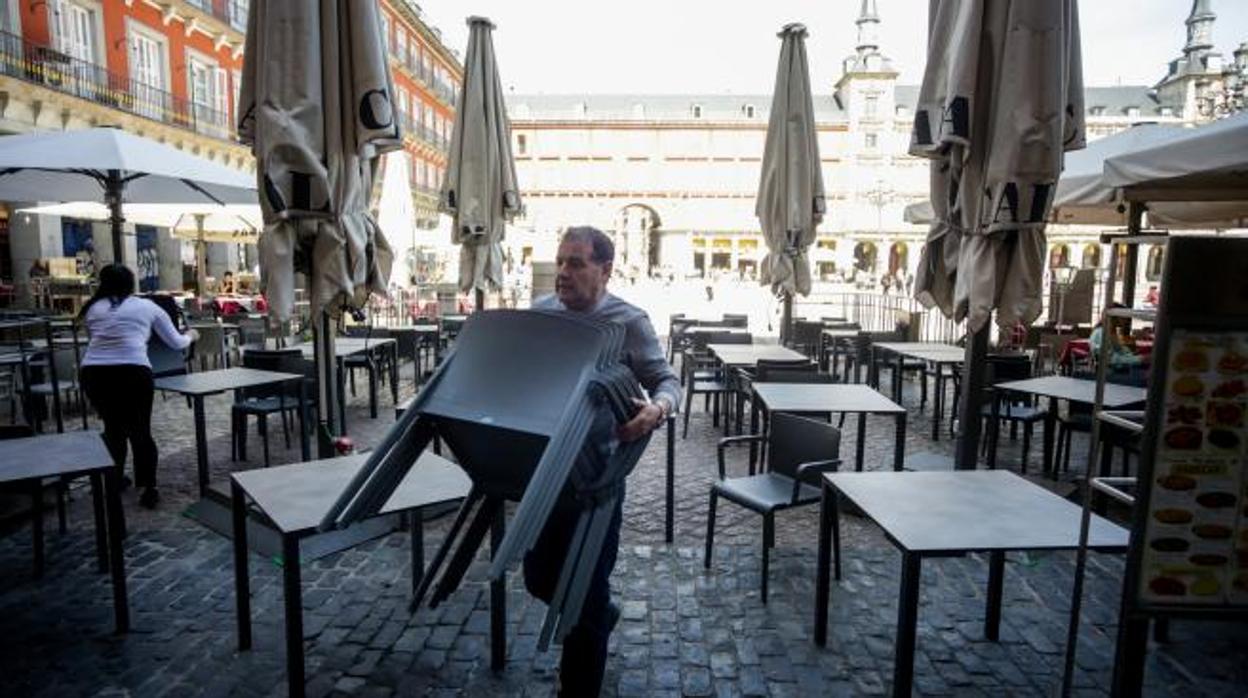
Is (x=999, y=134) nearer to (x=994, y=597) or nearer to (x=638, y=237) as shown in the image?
(x=994, y=597)

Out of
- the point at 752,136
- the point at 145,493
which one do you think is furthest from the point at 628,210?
the point at 145,493

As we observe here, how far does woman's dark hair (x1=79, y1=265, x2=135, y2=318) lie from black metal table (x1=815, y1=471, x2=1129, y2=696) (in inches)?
176

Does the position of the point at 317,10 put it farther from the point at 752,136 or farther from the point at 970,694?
the point at 752,136

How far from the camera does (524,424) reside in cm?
169

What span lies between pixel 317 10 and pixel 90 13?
18.3 m

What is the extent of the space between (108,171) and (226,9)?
759 inches

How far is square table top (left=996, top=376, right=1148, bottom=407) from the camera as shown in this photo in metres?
4.61

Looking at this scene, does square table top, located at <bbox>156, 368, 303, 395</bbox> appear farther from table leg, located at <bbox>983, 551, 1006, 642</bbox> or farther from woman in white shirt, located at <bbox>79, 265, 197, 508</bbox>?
table leg, located at <bbox>983, 551, 1006, 642</bbox>

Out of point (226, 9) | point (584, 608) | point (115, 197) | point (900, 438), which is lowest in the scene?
point (584, 608)

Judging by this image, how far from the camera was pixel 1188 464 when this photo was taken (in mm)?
1826

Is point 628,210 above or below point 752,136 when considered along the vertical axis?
below

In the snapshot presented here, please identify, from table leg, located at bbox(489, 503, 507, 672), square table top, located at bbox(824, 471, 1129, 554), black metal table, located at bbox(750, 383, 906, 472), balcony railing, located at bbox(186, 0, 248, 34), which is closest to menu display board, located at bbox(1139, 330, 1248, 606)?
square table top, located at bbox(824, 471, 1129, 554)

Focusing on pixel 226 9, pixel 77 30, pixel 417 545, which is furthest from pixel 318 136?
pixel 226 9

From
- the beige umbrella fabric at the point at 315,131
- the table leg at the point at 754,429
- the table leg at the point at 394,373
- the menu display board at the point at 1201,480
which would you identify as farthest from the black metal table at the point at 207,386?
the menu display board at the point at 1201,480
